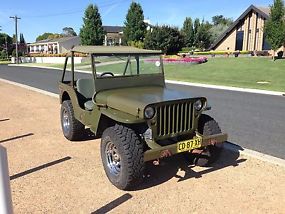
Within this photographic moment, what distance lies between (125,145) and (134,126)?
1.95 feet

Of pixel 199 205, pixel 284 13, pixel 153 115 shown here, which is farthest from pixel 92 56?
pixel 284 13

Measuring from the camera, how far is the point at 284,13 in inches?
1022

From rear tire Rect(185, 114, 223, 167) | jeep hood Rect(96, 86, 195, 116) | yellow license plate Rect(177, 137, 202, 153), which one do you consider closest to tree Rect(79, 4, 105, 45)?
jeep hood Rect(96, 86, 195, 116)

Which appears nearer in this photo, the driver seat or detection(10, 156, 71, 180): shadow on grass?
detection(10, 156, 71, 180): shadow on grass

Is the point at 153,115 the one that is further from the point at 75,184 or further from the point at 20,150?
the point at 20,150

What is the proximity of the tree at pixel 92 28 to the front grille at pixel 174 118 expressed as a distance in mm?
42781

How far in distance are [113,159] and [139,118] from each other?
29.1 inches

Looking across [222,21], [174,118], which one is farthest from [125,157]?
[222,21]

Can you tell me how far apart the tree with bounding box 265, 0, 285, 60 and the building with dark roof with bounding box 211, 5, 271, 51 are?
43.2ft

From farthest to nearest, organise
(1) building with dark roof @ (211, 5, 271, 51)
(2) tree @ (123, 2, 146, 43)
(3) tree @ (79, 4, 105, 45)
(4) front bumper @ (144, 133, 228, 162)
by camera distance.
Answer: (2) tree @ (123, 2, 146, 43)
(3) tree @ (79, 4, 105, 45)
(1) building with dark roof @ (211, 5, 271, 51)
(4) front bumper @ (144, 133, 228, 162)

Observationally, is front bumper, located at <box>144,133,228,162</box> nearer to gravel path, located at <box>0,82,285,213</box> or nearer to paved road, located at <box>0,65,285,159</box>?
gravel path, located at <box>0,82,285,213</box>

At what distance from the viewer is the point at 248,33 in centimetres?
4278

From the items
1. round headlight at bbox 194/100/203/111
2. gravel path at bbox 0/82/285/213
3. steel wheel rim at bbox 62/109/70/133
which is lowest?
gravel path at bbox 0/82/285/213

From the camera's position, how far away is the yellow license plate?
164 inches
